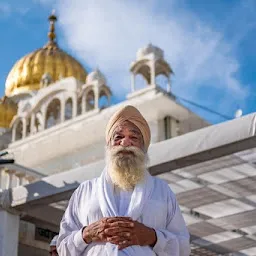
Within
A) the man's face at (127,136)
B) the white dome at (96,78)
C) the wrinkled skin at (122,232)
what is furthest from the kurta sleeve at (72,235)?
the white dome at (96,78)

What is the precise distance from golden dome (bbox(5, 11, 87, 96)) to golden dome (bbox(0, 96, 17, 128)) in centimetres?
134

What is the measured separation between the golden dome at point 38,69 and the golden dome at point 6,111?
1344 mm

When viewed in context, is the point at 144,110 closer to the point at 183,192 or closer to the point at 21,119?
the point at 21,119

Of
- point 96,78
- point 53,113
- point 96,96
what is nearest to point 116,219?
point 96,96

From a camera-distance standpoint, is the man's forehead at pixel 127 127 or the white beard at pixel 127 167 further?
the man's forehead at pixel 127 127

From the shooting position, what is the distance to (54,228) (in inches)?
448

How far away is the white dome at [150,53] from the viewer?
65.7 feet

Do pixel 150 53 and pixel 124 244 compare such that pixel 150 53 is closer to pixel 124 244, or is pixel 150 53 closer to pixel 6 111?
pixel 6 111

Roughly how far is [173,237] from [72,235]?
527mm

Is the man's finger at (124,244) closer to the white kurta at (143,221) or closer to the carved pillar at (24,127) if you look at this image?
the white kurta at (143,221)

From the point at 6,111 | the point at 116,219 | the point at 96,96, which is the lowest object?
the point at 116,219

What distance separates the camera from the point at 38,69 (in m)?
34.7

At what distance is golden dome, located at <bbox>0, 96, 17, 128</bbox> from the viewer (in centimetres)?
3120

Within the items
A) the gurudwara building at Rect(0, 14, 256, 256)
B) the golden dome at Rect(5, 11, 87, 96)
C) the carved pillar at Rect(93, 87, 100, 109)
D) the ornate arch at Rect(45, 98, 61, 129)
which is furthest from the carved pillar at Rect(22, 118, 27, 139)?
the golden dome at Rect(5, 11, 87, 96)
